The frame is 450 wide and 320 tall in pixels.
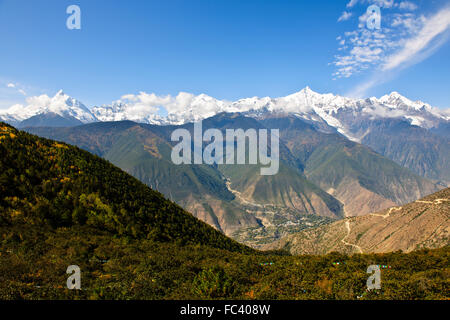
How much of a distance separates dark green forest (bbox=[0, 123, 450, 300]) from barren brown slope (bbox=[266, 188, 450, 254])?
351 feet

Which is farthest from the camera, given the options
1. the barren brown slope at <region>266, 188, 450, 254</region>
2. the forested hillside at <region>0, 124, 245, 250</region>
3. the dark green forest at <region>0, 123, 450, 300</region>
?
the barren brown slope at <region>266, 188, 450, 254</region>

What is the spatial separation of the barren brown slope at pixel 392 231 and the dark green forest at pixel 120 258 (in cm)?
10697

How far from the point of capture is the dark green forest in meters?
19.4

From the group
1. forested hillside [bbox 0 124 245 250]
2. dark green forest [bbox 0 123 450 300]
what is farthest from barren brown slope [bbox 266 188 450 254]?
dark green forest [bbox 0 123 450 300]

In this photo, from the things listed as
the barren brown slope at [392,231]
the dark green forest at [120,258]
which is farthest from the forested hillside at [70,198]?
the barren brown slope at [392,231]

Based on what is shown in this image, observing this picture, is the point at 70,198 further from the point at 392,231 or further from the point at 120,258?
the point at 392,231

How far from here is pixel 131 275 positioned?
24422mm

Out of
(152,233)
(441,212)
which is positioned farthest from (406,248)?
(152,233)

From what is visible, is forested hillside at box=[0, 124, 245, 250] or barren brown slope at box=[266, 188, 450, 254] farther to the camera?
barren brown slope at box=[266, 188, 450, 254]

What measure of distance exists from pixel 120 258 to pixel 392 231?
6235 inches

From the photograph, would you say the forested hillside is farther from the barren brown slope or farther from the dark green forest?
the barren brown slope
